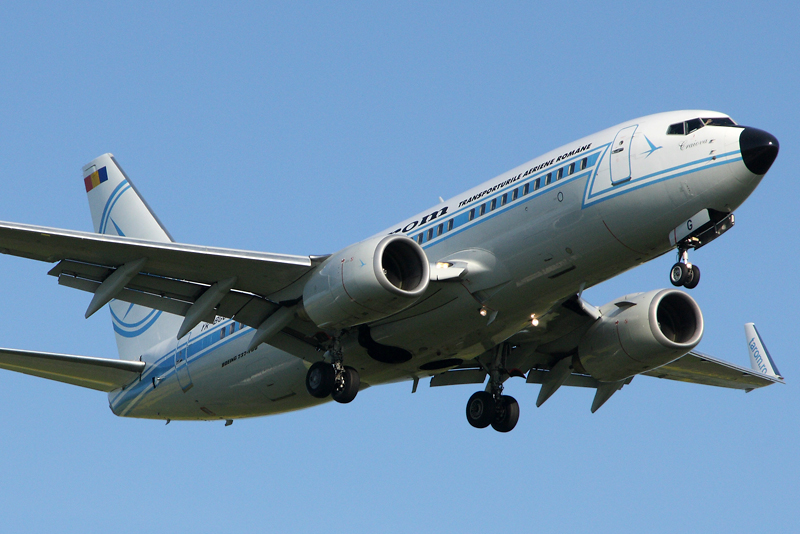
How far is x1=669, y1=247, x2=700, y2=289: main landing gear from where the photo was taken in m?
20.7

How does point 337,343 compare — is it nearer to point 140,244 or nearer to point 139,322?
point 140,244

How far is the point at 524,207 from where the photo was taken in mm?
21922

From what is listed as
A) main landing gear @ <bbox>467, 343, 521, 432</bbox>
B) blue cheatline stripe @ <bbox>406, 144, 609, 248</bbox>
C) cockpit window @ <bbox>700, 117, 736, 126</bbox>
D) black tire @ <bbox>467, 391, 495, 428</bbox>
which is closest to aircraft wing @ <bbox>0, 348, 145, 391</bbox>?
black tire @ <bbox>467, 391, 495, 428</bbox>

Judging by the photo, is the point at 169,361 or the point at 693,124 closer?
the point at 693,124

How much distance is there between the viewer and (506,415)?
27.4m

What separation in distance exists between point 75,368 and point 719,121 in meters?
17.9

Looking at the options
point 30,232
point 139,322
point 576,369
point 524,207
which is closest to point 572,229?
point 524,207

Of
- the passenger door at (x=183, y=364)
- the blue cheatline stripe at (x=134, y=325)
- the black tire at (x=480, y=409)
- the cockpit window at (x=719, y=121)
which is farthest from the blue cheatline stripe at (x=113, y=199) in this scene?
the cockpit window at (x=719, y=121)

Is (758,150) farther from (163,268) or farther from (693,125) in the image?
(163,268)

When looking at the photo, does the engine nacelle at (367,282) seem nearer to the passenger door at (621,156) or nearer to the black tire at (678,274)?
the passenger door at (621,156)

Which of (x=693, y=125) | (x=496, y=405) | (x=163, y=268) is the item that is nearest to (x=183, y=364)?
(x=163, y=268)

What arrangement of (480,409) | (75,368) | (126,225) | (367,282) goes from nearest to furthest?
(367,282) → (75,368) → (480,409) → (126,225)

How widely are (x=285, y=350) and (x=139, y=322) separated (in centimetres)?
938

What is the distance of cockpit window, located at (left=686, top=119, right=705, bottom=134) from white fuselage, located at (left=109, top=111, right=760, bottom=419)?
0.15 meters
